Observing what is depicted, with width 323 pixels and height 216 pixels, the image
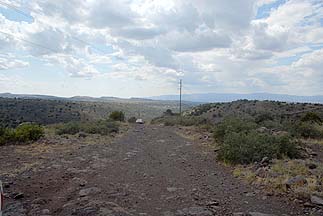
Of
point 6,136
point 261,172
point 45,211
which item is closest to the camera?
point 45,211

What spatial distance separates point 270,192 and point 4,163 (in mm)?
9704

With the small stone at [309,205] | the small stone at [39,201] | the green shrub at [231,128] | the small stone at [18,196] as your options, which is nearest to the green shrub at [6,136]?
the small stone at [18,196]

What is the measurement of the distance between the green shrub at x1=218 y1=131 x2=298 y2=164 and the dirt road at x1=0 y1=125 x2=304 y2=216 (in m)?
0.81

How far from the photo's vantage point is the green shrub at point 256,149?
527 inches

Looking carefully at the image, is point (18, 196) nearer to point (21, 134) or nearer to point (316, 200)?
point (316, 200)

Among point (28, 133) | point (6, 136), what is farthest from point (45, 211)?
point (28, 133)

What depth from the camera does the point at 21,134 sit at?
65.8ft

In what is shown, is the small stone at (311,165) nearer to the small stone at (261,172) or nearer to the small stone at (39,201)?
the small stone at (261,172)

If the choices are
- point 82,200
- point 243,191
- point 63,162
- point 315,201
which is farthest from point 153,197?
point 63,162

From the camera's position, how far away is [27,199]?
898cm

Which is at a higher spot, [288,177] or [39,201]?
[288,177]

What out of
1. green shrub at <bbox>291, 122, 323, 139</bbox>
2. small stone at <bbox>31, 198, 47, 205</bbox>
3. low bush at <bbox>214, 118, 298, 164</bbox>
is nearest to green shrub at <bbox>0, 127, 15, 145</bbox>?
low bush at <bbox>214, 118, 298, 164</bbox>

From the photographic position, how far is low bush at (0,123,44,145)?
773 inches

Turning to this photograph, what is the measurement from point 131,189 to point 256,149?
5.87 metres
